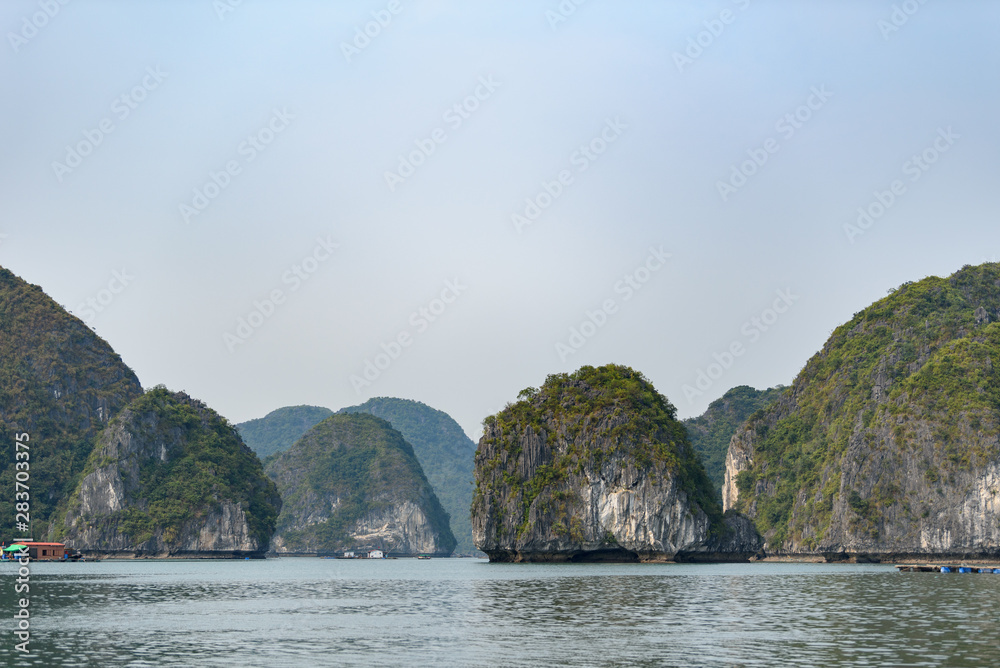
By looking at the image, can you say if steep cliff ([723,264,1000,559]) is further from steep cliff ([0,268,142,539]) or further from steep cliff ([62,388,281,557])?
steep cliff ([0,268,142,539])

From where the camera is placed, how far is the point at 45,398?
602ft

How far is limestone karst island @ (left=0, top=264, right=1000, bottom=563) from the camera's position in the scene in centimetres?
12612

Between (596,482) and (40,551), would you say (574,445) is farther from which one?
(40,551)

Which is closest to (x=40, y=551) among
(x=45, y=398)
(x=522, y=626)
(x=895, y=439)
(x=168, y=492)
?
(x=168, y=492)

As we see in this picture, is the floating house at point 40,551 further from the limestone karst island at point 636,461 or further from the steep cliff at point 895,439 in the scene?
the steep cliff at point 895,439

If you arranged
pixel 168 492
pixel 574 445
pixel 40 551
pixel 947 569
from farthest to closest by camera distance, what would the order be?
pixel 168 492 → pixel 40 551 → pixel 574 445 → pixel 947 569

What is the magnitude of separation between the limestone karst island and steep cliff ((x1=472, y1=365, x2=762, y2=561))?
0.26 metres

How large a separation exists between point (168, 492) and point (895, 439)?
11955 centimetres

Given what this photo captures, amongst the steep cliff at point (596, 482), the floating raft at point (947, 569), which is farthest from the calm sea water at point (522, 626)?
the steep cliff at point (596, 482)

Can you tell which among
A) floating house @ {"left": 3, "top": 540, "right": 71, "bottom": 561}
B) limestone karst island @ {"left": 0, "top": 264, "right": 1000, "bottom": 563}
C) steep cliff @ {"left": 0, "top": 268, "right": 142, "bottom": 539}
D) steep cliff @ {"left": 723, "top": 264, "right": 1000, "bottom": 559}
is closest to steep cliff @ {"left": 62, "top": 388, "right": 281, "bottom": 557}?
limestone karst island @ {"left": 0, "top": 264, "right": 1000, "bottom": 563}

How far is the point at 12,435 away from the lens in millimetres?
174625

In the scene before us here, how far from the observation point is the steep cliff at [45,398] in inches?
6781

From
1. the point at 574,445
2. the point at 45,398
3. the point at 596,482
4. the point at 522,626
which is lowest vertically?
the point at 522,626

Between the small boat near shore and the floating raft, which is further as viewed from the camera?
the small boat near shore
